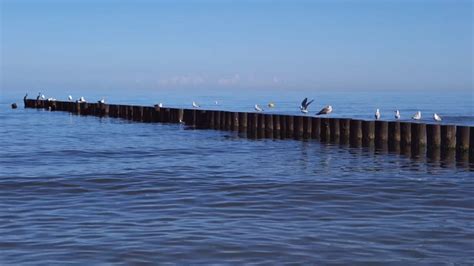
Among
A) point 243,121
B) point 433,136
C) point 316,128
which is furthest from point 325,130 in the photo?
point 243,121

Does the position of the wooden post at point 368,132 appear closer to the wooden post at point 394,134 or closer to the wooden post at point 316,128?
the wooden post at point 394,134

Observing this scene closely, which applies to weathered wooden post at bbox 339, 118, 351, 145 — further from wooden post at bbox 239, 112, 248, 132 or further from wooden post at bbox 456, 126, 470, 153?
wooden post at bbox 239, 112, 248, 132

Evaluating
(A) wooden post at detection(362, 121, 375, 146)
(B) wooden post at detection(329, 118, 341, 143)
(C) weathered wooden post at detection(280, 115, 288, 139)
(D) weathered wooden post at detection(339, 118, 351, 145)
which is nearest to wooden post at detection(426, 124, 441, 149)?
(A) wooden post at detection(362, 121, 375, 146)

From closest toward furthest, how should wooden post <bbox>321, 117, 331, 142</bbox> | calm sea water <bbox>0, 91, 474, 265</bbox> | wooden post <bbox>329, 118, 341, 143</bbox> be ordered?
calm sea water <bbox>0, 91, 474, 265</bbox>, wooden post <bbox>329, 118, 341, 143</bbox>, wooden post <bbox>321, 117, 331, 142</bbox>

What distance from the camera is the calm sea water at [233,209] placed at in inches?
309

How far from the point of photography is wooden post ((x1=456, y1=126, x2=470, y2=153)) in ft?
69.7

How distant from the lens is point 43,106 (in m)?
67.8

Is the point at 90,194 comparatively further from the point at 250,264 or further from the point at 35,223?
the point at 250,264

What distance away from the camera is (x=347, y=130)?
26938mm

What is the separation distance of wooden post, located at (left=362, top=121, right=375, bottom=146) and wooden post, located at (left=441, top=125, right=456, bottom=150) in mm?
3247

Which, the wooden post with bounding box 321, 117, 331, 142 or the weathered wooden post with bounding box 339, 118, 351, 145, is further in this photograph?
the wooden post with bounding box 321, 117, 331, 142

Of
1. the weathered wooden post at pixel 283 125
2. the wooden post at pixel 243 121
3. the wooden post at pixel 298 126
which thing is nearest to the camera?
the wooden post at pixel 298 126

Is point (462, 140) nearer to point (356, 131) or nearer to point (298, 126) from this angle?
point (356, 131)

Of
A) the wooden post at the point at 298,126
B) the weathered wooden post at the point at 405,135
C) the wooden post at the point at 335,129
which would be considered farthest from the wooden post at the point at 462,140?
the wooden post at the point at 298,126
